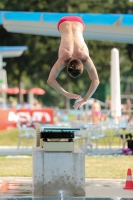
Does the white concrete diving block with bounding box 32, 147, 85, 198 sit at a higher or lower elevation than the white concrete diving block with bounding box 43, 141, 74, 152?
lower

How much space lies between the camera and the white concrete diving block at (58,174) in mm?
10234

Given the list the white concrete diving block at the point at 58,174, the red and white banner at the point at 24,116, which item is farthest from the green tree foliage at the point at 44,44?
the white concrete diving block at the point at 58,174

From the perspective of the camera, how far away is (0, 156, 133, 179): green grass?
13.8m

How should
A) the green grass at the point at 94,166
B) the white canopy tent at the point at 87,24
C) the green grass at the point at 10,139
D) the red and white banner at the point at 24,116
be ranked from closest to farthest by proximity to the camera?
1. the green grass at the point at 94,166
2. the white canopy tent at the point at 87,24
3. the green grass at the point at 10,139
4. the red and white banner at the point at 24,116

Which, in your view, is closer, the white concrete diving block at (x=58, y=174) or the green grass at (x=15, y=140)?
the white concrete diving block at (x=58, y=174)

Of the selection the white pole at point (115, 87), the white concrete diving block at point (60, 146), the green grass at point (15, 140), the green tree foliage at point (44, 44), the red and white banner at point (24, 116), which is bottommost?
the white concrete diving block at point (60, 146)

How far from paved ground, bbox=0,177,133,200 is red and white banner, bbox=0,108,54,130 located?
17278 millimetres

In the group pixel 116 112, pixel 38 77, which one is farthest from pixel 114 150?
pixel 38 77

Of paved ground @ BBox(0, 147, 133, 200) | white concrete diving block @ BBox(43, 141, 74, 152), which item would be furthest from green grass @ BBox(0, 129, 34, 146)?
white concrete diving block @ BBox(43, 141, 74, 152)

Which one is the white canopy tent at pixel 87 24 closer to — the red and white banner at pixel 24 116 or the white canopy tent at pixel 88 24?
the white canopy tent at pixel 88 24

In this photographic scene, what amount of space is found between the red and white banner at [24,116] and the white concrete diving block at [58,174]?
19805 mm

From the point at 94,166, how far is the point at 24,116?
698 inches

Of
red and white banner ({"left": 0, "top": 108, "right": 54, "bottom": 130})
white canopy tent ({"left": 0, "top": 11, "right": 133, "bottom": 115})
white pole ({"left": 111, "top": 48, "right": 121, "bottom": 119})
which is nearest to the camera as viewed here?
white canopy tent ({"left": 0, "top": 11, "right": 133, "bottom": 115})

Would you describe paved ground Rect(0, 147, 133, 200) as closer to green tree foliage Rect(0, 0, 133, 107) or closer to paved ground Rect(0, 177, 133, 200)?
paved ground Rect(0, 177, 133, 200)
